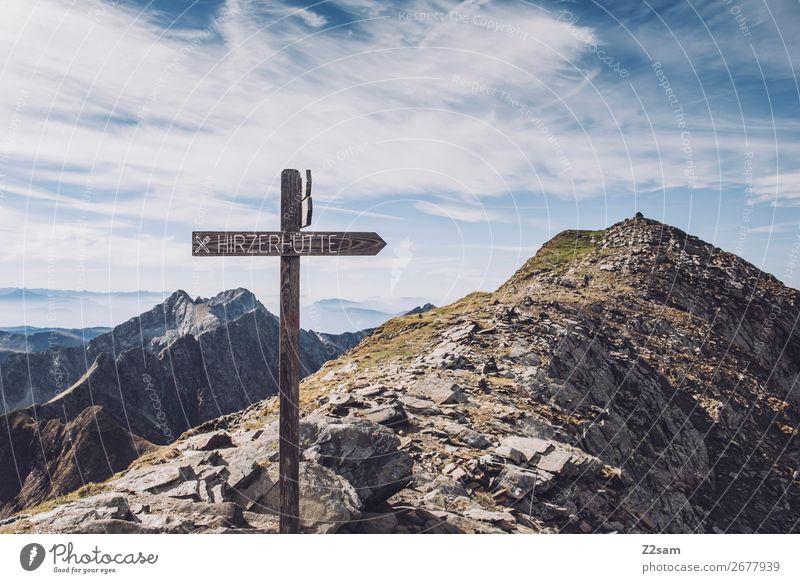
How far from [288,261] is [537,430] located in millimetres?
13341

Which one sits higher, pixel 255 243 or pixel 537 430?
pixel 255 243

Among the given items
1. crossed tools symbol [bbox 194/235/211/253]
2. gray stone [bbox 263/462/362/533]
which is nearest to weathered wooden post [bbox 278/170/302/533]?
gray stone [bbox 263/462/362/533]

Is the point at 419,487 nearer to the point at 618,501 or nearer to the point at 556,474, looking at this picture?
the point at 556,474

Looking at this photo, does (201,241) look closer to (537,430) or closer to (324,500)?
(324,500)

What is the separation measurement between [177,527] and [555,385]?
18564mm

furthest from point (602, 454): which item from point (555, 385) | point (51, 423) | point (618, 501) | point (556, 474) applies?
point (51, 423)

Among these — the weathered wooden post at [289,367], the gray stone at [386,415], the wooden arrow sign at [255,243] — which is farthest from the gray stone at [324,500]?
the gray stone at [386,415]

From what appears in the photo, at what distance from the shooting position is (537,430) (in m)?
20.0

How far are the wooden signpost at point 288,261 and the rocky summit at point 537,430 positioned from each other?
778 mm

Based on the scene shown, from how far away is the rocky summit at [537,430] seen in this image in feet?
40.5

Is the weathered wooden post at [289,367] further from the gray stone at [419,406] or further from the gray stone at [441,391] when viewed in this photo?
the gray stone at [441,391]

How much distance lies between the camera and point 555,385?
24.9 meters

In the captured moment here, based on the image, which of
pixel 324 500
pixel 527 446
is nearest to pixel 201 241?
pixel 324 500
